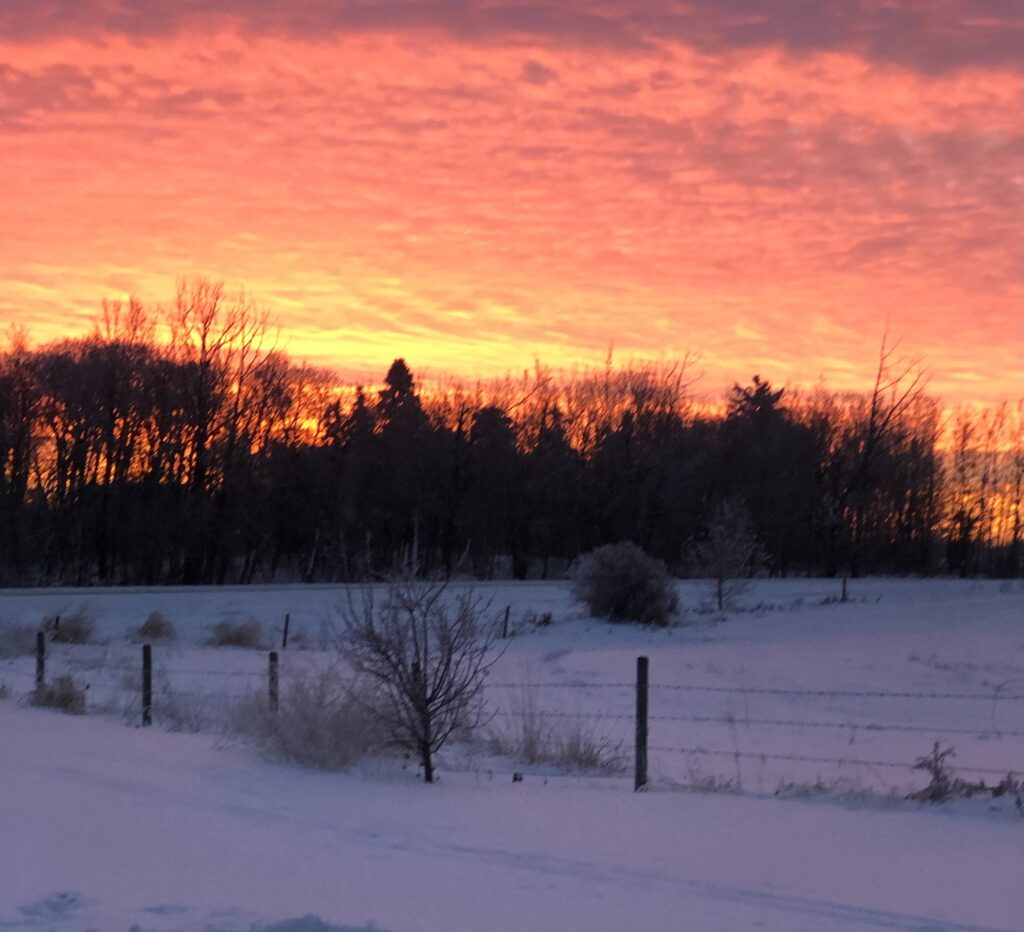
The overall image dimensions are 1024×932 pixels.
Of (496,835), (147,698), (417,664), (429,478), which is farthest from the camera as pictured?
(429,478)

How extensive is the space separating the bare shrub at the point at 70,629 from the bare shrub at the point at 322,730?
2069cm

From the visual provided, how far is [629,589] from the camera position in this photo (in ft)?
123

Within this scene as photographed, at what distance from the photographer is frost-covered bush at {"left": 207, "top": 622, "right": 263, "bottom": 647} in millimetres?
31875

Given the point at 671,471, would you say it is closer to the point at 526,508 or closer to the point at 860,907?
the point at 526,508

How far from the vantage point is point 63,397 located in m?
57.2

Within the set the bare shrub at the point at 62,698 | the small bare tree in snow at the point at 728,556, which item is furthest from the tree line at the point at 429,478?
the bare shrub at the point at 62,698

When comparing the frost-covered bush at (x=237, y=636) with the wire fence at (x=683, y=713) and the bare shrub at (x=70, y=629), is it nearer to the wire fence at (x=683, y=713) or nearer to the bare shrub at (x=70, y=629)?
the bare shrub at (x=70, y=629)

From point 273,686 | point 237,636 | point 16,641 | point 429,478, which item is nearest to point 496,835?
point 273,686

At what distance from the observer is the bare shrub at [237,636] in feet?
105

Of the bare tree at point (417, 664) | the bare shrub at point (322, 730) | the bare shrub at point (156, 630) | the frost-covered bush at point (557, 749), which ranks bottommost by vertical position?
the bare shrub at point (156, 630)

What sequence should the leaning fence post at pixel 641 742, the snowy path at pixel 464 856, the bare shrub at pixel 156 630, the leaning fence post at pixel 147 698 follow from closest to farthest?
the snowy path at pixel 464 856
the leaning fence post at pixel 641 742
the leaning fence post at pixel 147 698
the bare shrub at pixel 156 630

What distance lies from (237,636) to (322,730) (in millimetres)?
21463

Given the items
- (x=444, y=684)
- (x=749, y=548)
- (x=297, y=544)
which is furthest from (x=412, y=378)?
(x=444, y=684)

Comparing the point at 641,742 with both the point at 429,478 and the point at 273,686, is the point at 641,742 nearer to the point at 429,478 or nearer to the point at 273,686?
the point at 273,686
